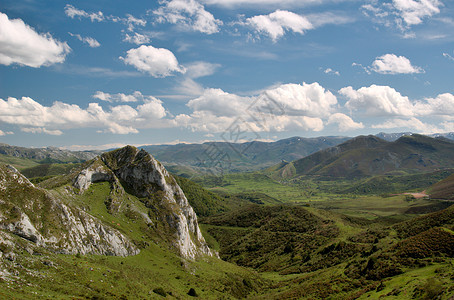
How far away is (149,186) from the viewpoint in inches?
4574

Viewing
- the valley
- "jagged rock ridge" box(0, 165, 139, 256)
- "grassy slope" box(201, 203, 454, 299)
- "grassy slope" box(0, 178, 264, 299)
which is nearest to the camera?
"grassy slope" box(0, 178, 264, 299)

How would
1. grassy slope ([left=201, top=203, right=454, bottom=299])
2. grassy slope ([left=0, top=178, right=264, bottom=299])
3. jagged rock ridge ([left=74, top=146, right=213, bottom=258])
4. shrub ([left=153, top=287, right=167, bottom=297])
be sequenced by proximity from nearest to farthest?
grassy slope ([left=0, top=178, right=264, bottom=299]) < grassy slope ([left=201, top=203, right=454, bottom=299]) < shrub ([left=153, top=287, right=167, bottom=297]) < jagged rock ridge ([left=74, top=146, right=213, bottom=258])

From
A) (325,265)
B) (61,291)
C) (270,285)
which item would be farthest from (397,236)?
(61,291)

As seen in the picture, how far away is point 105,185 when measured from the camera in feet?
340

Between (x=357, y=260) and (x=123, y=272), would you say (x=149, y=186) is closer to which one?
(x=123, y=272)

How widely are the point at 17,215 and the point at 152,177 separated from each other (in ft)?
211

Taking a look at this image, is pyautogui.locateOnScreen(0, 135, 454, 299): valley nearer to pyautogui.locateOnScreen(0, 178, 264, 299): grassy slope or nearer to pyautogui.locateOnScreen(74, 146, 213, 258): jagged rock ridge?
→ pyautogui.locateOnScreen(0, 178, 264, 299): grassy slope

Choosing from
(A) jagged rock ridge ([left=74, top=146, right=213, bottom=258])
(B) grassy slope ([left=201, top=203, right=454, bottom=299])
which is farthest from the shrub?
(B) grassy slope ([left=201, top=203, right=454, bottom=299])

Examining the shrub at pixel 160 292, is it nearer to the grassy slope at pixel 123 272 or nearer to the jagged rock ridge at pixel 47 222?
the grassy slope at pixel 123 272

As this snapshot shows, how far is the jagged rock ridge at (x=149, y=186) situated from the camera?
103m

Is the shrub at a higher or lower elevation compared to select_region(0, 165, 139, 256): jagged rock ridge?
lower

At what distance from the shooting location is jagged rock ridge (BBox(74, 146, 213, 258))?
103 meters

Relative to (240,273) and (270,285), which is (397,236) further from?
(240,273)

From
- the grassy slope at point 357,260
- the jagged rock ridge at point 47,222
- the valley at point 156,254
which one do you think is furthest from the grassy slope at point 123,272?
the grassy slope at point 357,260
